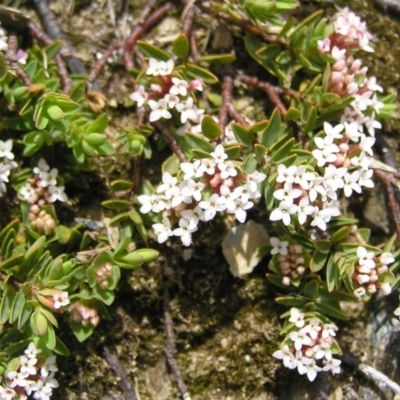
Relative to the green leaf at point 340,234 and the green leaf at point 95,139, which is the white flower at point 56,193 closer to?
the green leaf at point 95,139

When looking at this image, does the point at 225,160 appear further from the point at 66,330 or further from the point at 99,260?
the point at 66,330

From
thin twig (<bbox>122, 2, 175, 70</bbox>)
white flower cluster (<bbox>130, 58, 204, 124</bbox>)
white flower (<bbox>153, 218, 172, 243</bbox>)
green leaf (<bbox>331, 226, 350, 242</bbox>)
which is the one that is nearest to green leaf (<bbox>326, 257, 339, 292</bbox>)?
green leaf (<bbox>331, 226, 350, 242</bbox>)

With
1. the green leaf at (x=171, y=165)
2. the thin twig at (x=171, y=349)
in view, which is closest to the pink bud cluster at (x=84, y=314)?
the thin twig at (x=171, y=349)

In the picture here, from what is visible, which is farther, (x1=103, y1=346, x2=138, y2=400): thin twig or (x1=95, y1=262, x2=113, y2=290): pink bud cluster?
(x1=103, y1=346, x2=138, y2=400): thin twig

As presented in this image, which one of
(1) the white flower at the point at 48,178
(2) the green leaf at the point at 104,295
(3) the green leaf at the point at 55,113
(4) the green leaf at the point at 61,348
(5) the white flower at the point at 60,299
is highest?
(3) the green leaf at the point at 55,113

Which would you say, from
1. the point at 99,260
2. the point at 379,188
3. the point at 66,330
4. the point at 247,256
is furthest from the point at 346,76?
the point at 66,330

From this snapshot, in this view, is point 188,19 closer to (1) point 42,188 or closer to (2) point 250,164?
(2) point 250,164

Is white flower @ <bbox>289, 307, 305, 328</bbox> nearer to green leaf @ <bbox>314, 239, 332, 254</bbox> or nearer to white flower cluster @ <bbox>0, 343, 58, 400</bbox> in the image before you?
green leaf @ <bbox>314, 239, 332, 254</bbox>
